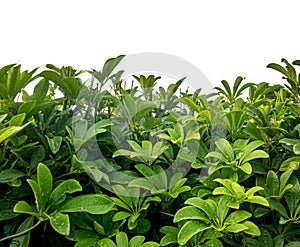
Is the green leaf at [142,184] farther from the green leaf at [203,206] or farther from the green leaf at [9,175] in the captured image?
the green leaf at [9,175]

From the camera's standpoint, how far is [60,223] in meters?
0.73

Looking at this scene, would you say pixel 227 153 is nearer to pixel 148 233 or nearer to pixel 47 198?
pixel 148 233

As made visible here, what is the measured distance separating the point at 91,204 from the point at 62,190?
7 cm

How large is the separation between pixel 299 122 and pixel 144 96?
1.82 feet

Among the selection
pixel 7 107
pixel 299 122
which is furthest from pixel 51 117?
pixel 299 122

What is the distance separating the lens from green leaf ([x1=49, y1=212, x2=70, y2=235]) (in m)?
0.71

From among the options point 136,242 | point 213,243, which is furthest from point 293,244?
point 136,242

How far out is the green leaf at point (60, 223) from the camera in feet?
2.33

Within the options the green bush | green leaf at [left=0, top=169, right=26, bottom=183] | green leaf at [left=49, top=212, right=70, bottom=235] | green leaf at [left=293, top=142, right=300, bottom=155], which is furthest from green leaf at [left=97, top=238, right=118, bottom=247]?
green leaf at [left=293, top=142, right=300, bottom=155]

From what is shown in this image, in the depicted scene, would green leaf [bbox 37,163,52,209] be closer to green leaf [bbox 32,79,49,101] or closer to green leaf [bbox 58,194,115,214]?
green leaf [bbox 58,194,115,214]

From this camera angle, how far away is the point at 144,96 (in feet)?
4.42

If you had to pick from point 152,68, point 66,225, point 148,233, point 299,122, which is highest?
point 152,68

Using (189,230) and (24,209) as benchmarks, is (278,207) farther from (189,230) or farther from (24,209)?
(24,209)

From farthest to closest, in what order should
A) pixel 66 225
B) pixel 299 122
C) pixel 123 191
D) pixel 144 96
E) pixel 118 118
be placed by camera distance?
1. pixel 144 96
2. pixel 118 118
3. pixel 299 122
4. pixel 123 191
5. pixel 66 225
